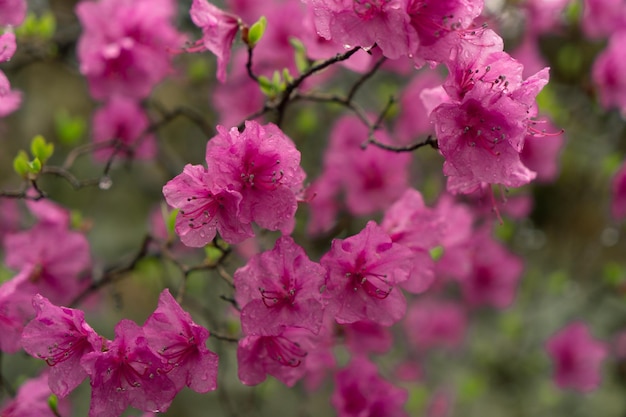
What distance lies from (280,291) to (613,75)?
62.8 inches

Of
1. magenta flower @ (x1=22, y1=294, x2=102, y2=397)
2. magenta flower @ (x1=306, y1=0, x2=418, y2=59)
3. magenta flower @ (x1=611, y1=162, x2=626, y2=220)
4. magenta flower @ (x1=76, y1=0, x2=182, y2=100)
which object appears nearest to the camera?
magenta flower @ (x1=306, y1=0, x2=418, y2=59)

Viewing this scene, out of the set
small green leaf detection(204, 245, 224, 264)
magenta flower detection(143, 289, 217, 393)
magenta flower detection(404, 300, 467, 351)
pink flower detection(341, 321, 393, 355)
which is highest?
magenta flower detection(143, 289, 217, 393)

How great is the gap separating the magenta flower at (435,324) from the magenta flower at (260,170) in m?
1.88

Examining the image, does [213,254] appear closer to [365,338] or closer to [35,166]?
[35,166]

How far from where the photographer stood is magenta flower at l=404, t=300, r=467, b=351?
2.96m

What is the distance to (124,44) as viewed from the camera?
5.90 ft

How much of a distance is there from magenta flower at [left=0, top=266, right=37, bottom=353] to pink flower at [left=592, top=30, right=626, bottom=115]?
189 cm

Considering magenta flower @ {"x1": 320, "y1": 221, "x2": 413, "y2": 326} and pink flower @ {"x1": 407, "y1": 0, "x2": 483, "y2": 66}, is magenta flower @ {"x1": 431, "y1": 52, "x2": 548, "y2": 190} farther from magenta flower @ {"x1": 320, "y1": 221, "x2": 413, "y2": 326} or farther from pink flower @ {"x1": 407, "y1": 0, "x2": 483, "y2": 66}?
magenta flower @ {"x1": 320, "y1": 221, "x2": 413, "y2": 326}

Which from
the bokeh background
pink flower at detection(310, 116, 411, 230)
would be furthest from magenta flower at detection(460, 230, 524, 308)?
pink flower at detection(310, 116, 411, 230)

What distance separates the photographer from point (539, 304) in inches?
124

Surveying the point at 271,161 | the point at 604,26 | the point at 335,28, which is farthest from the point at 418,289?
the point at 604,26

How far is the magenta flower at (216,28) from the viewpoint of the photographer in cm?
137

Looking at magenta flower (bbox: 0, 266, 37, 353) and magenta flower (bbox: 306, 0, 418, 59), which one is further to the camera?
magenta flower (bbox: 0, 266, 37, 353)

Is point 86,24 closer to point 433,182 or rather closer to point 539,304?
point 433,182
